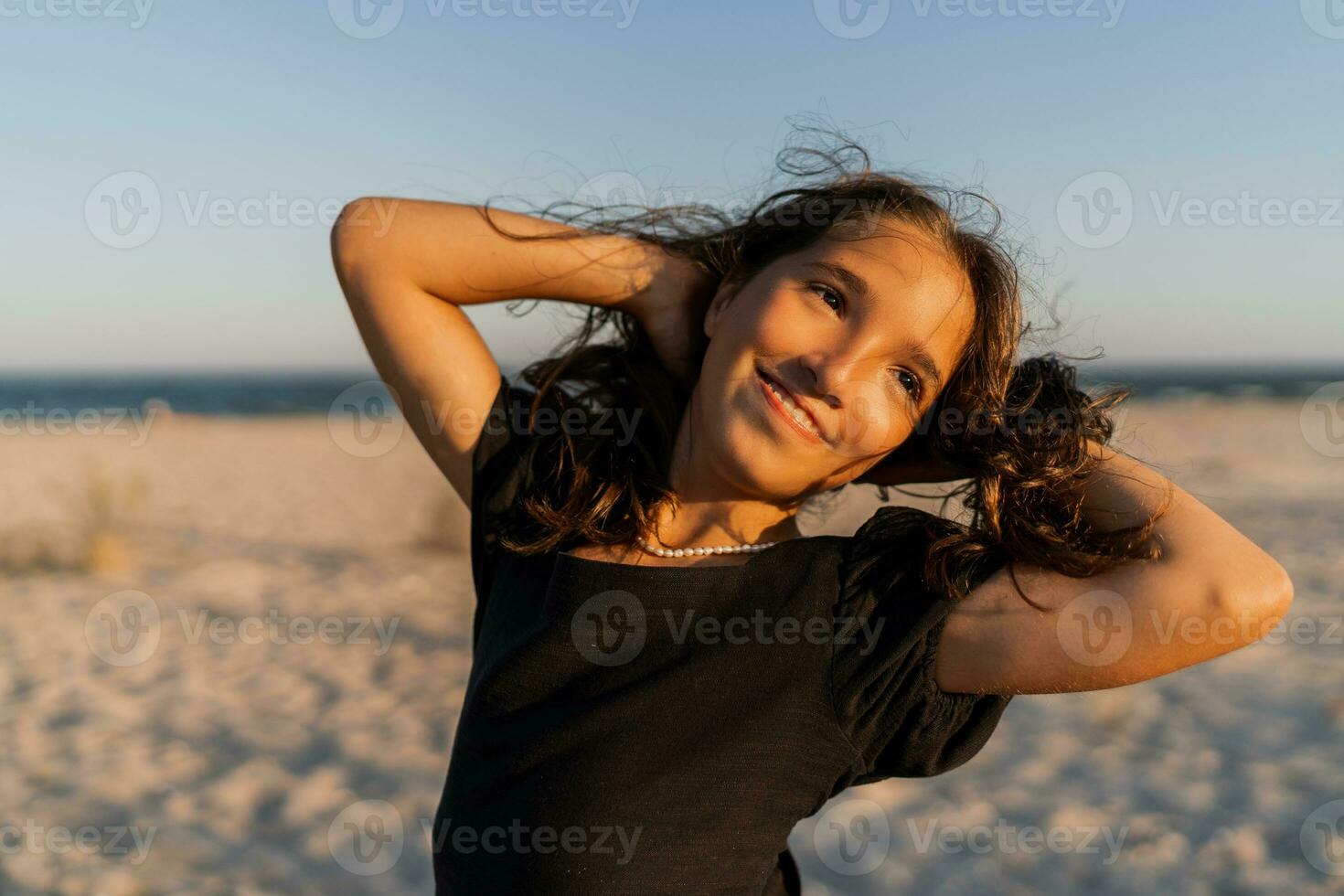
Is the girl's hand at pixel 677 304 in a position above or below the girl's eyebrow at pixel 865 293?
below

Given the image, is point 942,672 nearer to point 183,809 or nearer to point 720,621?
point 720,621

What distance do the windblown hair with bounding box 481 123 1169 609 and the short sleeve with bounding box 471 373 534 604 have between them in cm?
3

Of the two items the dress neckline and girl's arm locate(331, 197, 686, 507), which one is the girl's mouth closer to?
the dress neckline

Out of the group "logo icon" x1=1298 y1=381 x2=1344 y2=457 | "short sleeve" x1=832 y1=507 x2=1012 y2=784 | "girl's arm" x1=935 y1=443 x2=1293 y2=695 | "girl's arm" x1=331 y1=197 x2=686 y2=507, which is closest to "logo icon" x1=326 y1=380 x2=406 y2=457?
"girl's arm" x1=331 y1=197 x2=686 y2=507

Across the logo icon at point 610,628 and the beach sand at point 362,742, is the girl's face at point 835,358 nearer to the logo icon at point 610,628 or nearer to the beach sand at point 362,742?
the logo icon at point 610,628

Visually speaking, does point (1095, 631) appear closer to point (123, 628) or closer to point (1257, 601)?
point (1257, 601)

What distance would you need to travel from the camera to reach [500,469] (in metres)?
1.98

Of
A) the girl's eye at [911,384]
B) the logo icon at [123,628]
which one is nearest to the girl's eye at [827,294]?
the girl's eye at [911,384]

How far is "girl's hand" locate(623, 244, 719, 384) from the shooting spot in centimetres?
210

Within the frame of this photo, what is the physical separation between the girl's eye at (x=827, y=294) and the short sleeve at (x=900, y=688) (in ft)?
1.51

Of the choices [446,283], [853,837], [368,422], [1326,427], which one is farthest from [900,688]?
[1326,427]

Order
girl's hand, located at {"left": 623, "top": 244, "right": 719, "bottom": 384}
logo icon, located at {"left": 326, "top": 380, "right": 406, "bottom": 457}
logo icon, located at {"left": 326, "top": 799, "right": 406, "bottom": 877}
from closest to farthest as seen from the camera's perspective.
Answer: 1. girl's hand, located at {"left": 623, "top": 244, "right": 719, "bottom": 384}
2. logo icon, located at {"left": 326, "top": 799, "right": 406, "bottom": 877}
3. logo icon, located at {"left": 326, "top": 380, "right": 406, "bottom": 457}

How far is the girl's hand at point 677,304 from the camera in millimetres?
2100

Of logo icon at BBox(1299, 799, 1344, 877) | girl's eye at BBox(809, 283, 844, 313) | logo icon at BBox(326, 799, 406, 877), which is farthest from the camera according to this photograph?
logo icon at BBox(326, 799, 406, 877)
